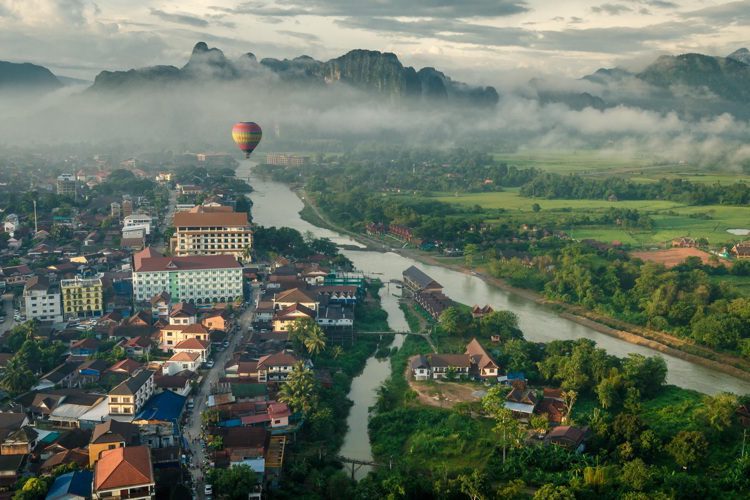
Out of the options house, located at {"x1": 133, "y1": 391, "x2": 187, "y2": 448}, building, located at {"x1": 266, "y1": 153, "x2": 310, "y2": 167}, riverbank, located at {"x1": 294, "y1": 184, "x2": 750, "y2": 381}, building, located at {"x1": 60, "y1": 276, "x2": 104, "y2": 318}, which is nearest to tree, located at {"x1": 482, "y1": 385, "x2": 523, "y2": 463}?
house, located at {"x1": 133, "y1": 391, "x2": 187, "y2": 448}

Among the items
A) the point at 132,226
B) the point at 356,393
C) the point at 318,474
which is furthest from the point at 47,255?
the point at 318,474

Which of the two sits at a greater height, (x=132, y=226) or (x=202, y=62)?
(x=202, y=62)

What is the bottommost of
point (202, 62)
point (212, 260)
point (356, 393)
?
point (356, 393)

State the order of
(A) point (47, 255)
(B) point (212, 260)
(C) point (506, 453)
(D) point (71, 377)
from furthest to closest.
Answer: (A) point (47, 255) < (B) point (212, 260) < (D) point (71, 377) < (C) point (506, 453)

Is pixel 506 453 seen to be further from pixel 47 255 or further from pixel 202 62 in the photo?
pixel 202 62

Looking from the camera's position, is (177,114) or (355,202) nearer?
(355,202)

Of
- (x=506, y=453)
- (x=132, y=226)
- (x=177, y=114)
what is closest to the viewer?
(x=506, y=453)

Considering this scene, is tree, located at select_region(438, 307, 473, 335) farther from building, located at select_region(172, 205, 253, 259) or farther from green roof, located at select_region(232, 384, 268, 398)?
building, located at select_region(172, 205, 253, 259)

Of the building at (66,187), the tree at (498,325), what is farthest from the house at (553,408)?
the building at (66,187)
